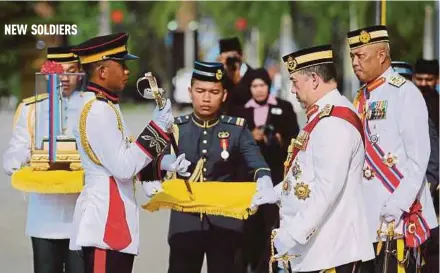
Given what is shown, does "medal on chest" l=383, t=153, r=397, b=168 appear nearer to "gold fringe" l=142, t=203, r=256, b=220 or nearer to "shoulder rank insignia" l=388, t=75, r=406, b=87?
"shoulder rank insignia" l=388, t=75, r=406, b=87

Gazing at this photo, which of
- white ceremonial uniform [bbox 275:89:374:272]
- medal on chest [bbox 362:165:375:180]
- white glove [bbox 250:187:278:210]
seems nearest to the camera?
white ceremonial uniform [bbox 275:89:374:272]

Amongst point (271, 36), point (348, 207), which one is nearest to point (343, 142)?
point (348, 207)

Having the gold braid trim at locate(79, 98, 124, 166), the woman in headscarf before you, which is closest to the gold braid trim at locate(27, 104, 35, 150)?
the gold braid trim at locate(79, 98, 124, 166)

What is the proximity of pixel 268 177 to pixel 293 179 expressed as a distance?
1.28 m

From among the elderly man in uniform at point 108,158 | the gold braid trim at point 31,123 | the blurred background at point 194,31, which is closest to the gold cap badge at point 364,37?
the elderly man in uniform at point 108,158

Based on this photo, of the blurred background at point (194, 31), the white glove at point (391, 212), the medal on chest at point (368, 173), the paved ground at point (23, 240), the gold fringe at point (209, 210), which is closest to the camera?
the white glove at point (391, 212)

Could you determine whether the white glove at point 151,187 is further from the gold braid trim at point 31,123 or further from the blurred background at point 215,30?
the blurred background at point 215,30

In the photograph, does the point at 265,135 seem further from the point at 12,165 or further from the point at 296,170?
the point at 296,170

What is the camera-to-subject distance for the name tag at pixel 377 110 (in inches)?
216

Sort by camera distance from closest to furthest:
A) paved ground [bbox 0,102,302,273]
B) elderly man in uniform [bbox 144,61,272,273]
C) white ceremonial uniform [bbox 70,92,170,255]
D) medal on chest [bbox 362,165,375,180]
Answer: white ceremonial uniform [bbox 70,92,170,255] < medal on chest [bbox 362,165,375,180] < elderly man in uniform [bbox 144,61,272,273] < paved ground [bbox 0,102,302,273]

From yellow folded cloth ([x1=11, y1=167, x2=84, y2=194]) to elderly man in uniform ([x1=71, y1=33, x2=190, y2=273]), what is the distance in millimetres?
595

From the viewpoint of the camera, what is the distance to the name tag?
548cm

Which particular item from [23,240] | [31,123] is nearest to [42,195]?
[31,123]

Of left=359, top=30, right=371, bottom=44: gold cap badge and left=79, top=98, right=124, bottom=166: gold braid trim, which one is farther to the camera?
left=359, top=30, right=371, bottom=44: gold cap badge
